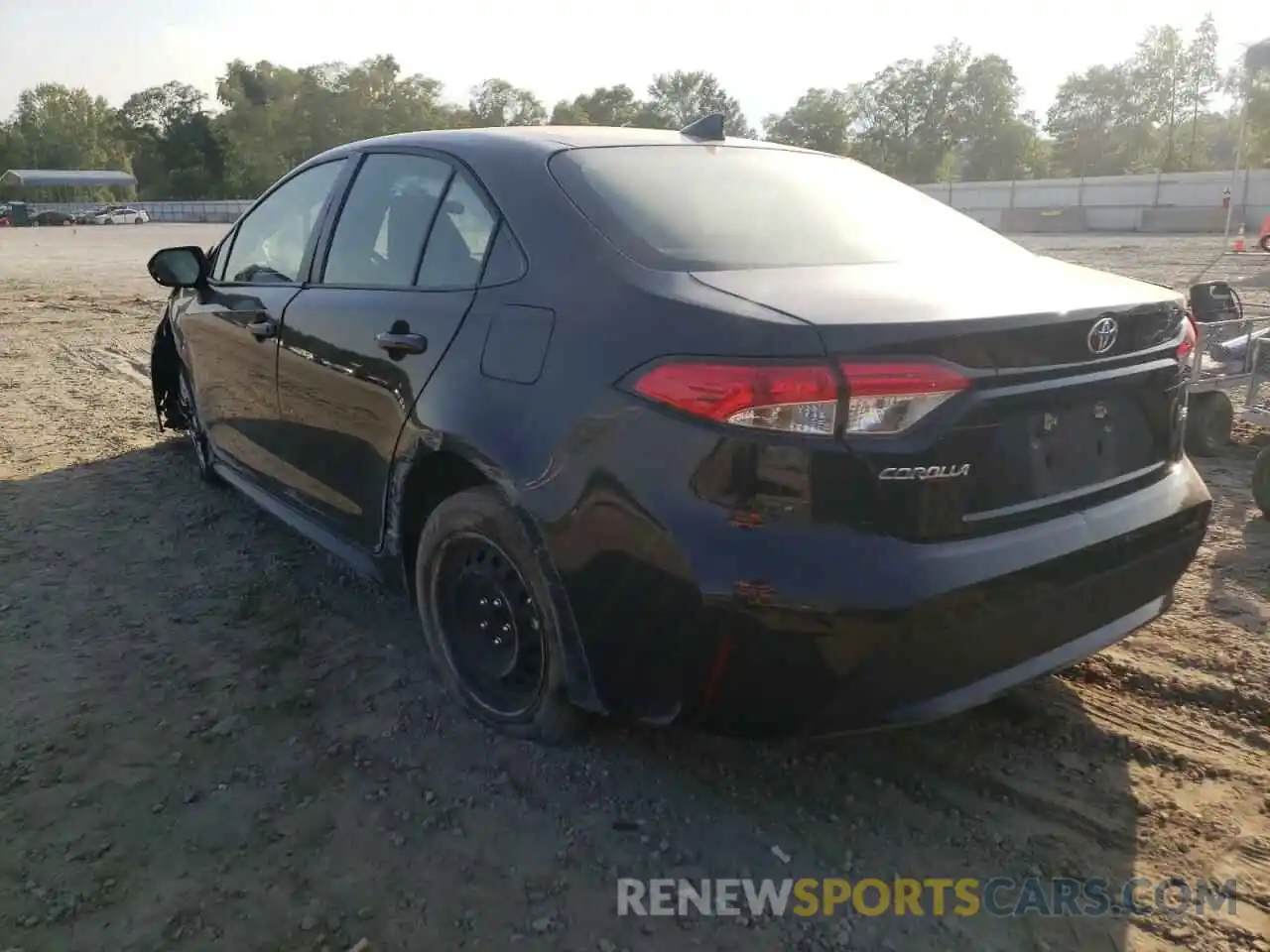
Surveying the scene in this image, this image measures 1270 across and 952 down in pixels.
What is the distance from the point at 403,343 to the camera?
287 cm

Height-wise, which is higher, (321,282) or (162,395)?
(321,282)

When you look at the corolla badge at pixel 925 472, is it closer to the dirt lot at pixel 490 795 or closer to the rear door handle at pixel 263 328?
the dirt lot at pixel 490 795

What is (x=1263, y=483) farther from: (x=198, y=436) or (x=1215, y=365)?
(x=198, y=436)

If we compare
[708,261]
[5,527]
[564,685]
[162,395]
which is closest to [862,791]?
[564,685]

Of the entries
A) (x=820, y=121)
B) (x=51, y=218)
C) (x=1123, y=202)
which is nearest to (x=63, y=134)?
(x=51, y=218)

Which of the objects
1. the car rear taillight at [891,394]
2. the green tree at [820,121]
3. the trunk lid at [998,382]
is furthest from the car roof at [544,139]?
the green tree at [820,121]

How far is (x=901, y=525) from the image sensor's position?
2.03 metres

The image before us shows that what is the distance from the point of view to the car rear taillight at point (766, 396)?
78.3 inches

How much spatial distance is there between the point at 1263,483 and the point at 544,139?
359cm

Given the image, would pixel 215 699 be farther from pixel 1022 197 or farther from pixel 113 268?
pixel 1022 197

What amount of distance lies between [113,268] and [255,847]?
73.3ft

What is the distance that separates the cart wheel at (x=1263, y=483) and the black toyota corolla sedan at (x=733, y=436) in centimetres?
221

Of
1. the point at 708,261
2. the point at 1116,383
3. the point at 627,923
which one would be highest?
the point at 708,261

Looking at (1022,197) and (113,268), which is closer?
(113,268)
